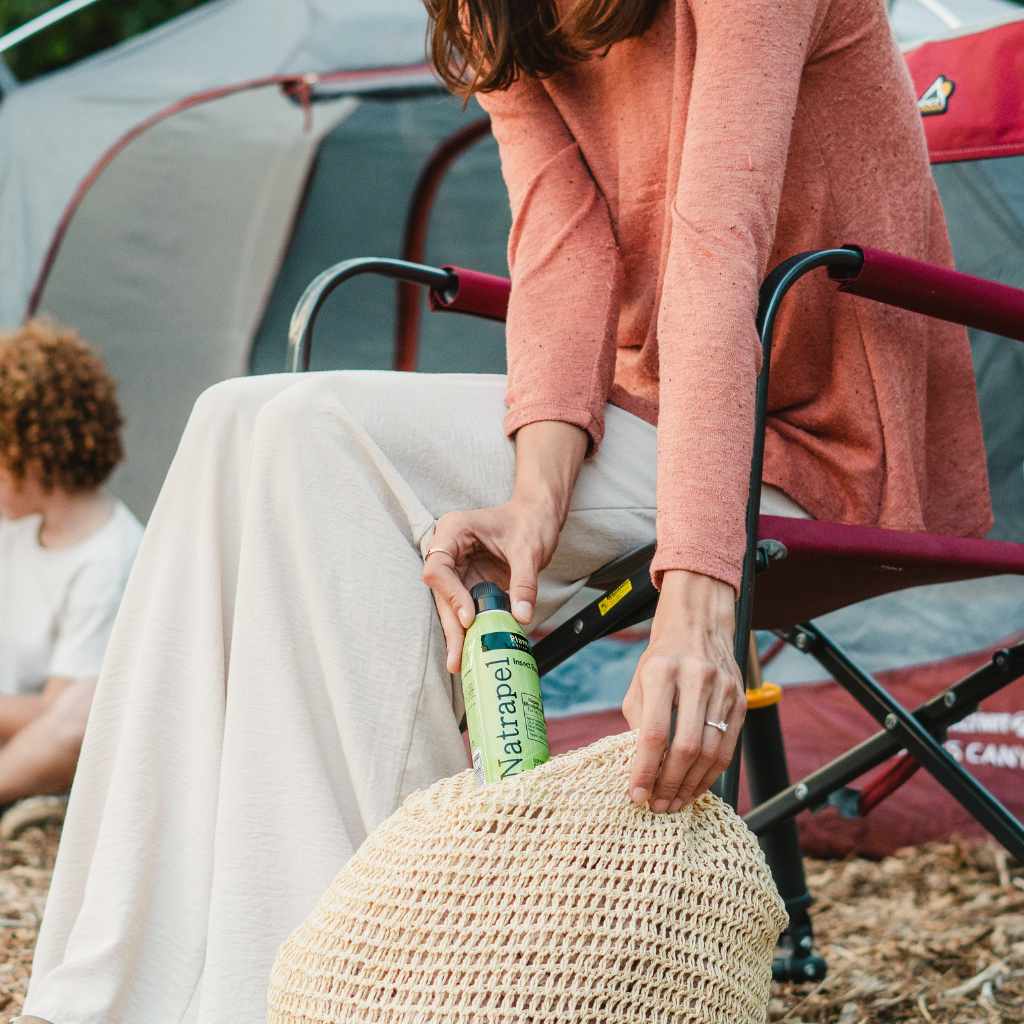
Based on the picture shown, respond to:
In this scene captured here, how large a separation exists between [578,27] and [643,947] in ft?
2.46

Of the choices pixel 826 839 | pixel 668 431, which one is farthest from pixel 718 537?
pixel 826 839

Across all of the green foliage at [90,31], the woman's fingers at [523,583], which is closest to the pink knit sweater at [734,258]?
the woman's fingers at [523,583]

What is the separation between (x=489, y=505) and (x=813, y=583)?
275 mm

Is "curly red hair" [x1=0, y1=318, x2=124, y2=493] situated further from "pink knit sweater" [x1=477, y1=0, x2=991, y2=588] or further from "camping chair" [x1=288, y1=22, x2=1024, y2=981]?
"pink knit sweater" [x1=477, y1=0, x2=991, y2=588]

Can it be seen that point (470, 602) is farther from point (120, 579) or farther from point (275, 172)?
point (275, 172)

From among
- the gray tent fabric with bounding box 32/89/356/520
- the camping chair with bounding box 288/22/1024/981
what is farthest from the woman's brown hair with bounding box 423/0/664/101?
the gray tent fabric with bounding box 32/89/356/520

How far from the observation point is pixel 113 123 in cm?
315

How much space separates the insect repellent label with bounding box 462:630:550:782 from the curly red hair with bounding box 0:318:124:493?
169 centimetres

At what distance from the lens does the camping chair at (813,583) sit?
3.16ft

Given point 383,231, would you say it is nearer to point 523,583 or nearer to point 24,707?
point 24,707

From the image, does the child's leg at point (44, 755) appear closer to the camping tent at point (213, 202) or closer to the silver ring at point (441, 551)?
the camping tent at point (213, 202)

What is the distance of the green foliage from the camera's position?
6500 mm

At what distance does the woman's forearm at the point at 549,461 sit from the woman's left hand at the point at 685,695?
16 centimetres

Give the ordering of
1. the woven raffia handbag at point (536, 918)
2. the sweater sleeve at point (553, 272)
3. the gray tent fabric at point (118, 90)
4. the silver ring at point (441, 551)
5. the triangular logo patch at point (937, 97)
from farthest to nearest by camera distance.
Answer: the gray tent fabric at point (118, 90) < the triangular logo patch at point (937, 97) < the sweater sleeve at point (553, 272) < the silver ring at point (441, 551) < the woven raffia handbag at point (536, 918)
